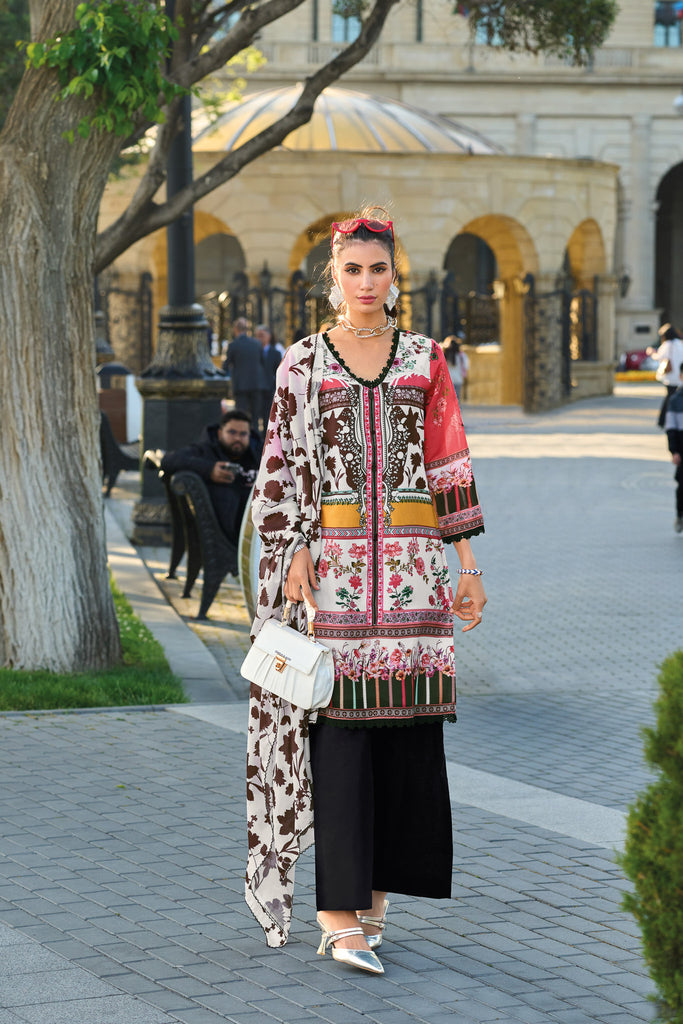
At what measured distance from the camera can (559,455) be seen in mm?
22953

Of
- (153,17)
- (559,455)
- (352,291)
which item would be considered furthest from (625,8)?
(352,291)

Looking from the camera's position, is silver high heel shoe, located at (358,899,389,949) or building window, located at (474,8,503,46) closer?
silver high heel shoe, located at (358,899,389,949)

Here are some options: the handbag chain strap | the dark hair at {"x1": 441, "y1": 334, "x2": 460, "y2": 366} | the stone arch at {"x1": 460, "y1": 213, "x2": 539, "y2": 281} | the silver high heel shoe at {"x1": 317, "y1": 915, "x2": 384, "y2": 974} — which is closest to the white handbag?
the handbag chain strap

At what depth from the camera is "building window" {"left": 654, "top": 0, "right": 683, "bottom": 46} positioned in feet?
180

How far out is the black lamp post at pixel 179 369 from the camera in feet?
44.4

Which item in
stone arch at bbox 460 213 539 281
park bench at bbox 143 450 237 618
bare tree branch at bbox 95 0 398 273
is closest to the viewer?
bare tree branch at bbox 95 0 398 273

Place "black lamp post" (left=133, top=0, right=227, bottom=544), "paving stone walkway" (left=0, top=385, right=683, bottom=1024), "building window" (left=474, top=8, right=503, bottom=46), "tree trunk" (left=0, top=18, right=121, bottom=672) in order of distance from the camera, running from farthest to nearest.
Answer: "building window" (left=474, top=8, right=503, bottom=46), "black lamp post" (left=133, top=0, right=227, bottom=544), "tree trunk" (left=0, top=18, right=121, bottom=672), "paving stone walkway" (left=0, top=385, right=683, bottom=1024)

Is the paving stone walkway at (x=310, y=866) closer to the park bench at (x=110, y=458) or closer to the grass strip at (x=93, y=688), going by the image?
the grass strip at (x=93, y=688)

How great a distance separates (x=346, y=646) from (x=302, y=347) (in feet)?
2.78

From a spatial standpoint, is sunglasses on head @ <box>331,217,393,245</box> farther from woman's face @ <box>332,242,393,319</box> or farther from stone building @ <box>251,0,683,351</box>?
stone building @ <box>251,0,683,351</box>

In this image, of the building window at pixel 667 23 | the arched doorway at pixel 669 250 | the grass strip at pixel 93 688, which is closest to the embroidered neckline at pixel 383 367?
the grass strip at pixel 93 688

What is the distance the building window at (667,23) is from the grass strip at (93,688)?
5000cm

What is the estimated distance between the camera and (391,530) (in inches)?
170

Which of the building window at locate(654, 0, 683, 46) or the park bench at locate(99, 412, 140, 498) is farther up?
the building window at locate(654, 0, 683, 46)
